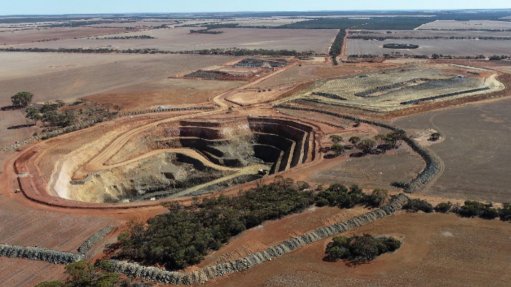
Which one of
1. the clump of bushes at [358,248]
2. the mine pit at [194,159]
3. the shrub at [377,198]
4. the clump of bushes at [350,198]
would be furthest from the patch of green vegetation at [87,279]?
the mine pit at [194,159]

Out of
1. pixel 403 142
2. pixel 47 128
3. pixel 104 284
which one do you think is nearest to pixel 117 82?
pixel 47 128

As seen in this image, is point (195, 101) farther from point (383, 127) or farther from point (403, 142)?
point (403, 142)

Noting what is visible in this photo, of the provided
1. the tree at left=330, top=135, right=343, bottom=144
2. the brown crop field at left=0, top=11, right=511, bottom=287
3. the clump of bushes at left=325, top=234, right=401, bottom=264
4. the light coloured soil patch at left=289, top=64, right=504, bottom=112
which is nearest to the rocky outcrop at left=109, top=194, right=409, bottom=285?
the brown crop field at left=0, top=11, right=511, bottom=287

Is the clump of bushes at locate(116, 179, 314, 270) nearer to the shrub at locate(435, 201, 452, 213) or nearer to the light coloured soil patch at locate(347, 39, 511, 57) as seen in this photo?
the shrub at locate(435, 201, 452, 213)

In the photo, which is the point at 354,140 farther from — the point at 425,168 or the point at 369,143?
the point at 425,168

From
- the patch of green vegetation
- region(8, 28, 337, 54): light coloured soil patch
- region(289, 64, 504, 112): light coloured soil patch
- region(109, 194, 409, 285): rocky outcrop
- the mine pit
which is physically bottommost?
the mine pit

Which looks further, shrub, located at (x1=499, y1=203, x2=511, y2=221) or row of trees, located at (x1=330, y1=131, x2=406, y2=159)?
row of trees, located at (x1=330, y1=131, x2=406, y2=159)

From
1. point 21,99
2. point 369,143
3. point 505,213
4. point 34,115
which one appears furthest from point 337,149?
point 21,99
